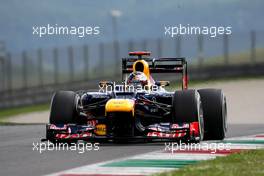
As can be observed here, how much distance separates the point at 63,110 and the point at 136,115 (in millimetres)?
1300

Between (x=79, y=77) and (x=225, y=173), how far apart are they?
43.5m

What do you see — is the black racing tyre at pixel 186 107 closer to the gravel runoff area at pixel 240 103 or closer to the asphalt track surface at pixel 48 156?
the asphalt track surface at pixel 48 156

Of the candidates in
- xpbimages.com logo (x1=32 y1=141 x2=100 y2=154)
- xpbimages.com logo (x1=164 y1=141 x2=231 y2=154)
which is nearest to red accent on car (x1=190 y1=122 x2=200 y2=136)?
xpbimages.com logo (x1=164 y1=141 x2=231 y2=154)

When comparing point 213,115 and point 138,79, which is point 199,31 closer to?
point 138,79

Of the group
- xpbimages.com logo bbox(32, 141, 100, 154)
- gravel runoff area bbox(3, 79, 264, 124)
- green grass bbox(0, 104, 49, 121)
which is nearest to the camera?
xpbimages.com logo bbox(32, 141, 100, 154)

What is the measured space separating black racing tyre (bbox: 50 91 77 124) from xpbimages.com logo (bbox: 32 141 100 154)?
1.40 feet

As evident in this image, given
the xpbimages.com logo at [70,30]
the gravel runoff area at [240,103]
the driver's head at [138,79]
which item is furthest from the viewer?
the gravel runoff area at [240,103]

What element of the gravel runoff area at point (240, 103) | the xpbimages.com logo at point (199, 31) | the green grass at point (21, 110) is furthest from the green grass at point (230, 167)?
the green grass at point (21, 110)

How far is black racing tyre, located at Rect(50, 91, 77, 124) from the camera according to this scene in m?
19.2

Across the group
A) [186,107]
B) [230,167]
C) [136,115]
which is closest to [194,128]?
[186,107]

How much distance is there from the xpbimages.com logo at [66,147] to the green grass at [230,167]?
2.99 metres

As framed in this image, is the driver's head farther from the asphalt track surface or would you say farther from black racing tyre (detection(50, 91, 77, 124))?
the asphalt track surface

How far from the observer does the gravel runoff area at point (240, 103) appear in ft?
119

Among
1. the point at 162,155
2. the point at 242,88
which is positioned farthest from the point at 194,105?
the point at 242,88
